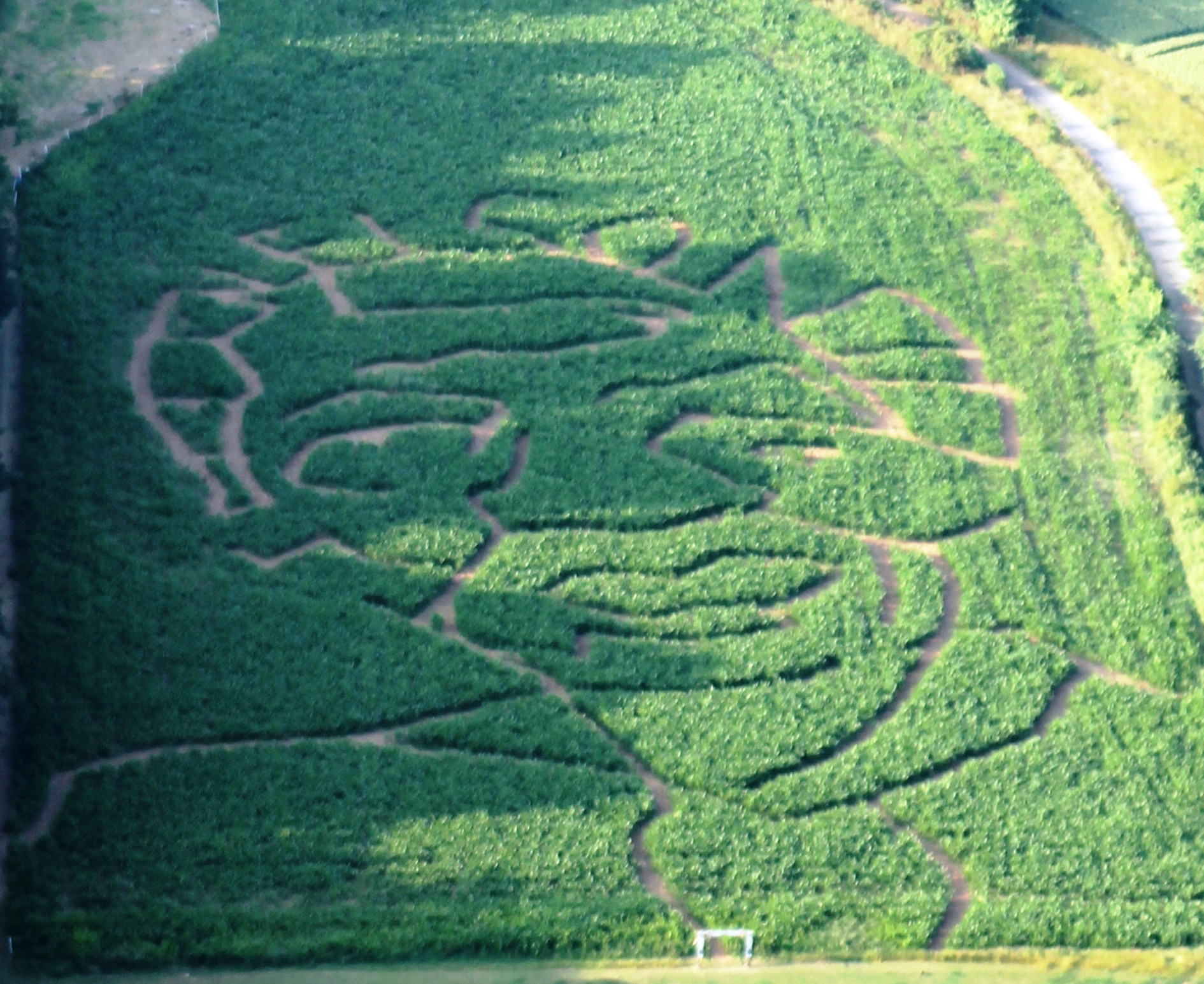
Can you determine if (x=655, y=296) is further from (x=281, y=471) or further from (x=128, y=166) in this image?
(x=128, y=166)

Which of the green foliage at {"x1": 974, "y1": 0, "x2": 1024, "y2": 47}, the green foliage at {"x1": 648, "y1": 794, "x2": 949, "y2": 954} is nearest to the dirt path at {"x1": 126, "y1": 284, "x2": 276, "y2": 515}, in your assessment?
the green foliage at {"x1": 648, "y1": 794, "x2": 949, "y2": 954}

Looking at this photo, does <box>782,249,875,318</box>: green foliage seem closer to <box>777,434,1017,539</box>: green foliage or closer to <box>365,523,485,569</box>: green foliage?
<box>777,434,1017,539</box>: green foliage

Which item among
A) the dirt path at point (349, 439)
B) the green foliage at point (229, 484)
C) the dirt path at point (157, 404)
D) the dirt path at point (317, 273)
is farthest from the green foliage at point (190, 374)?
the dirt path at point (317, 273)

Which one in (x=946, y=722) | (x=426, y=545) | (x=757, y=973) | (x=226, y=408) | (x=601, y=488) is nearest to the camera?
(x=757, y=973)

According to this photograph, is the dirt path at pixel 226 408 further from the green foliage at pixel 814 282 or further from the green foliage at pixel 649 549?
the green foliage at pixel 814 282

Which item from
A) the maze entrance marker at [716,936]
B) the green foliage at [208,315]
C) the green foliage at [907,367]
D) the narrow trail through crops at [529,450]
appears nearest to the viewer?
the maze entrance marker at [716,936]

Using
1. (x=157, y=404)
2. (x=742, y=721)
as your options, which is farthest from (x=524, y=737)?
(x=157, y=404)

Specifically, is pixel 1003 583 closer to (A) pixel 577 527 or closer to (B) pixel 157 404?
(A) pixel 577 527
